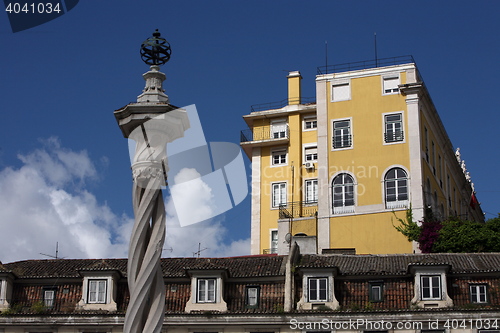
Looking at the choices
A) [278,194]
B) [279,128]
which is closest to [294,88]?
[279,128]

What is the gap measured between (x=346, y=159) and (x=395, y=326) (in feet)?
70.8

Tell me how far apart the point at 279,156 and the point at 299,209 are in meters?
5.43

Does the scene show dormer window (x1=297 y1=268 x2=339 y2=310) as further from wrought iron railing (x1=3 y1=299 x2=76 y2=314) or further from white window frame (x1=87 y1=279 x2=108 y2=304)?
wrought iron railing (x1=3 y1=299 x2=76 y2=314)

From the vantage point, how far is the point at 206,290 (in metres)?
37.1

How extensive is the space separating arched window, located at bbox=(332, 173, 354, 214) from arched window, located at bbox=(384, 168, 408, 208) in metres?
2.05

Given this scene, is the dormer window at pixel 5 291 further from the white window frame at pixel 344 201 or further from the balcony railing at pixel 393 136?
the balcony railing at pixel 393 136

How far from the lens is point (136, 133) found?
16.0 m

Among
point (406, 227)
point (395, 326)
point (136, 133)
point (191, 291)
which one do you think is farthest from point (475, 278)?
point (136, 133)

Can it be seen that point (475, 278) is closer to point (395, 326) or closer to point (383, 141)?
point (395, 326)

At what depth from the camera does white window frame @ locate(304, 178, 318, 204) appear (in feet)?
200

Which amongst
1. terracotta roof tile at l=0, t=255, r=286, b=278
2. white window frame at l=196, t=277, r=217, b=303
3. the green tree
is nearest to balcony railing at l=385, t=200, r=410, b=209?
the green tree

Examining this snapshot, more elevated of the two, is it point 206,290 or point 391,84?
point 391,84

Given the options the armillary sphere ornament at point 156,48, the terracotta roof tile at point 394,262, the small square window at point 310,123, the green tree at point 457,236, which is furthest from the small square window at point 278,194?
the armillary sphere ornament at point 156,48

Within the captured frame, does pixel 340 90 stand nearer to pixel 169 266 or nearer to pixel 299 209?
pixel 299 209
